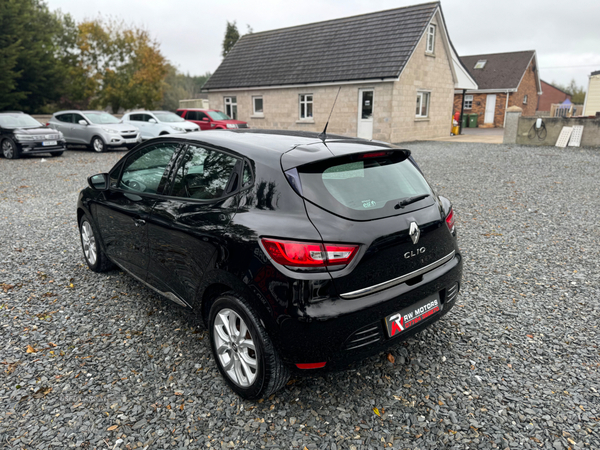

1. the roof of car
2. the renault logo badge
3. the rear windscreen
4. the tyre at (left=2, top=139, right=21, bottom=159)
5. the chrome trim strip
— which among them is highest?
the roof of car

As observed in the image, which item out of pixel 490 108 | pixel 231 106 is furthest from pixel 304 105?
pixel 490 108

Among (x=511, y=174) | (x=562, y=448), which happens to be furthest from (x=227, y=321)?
(x=511, y=174)

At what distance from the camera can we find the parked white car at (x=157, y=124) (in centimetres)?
2039

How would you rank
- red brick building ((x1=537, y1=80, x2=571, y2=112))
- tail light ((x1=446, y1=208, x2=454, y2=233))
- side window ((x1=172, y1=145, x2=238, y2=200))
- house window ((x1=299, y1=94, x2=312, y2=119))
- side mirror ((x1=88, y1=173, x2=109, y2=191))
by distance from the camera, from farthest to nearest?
red brick building ((x1=537, y1=80, x2=571, y2=112)) < house window ((x1=299, y1=94, x2=312, y2=119)) < side mirror ((x1=88, y1=173, x2=109, y2=191)) < tail light ((x1=446, y1=208, x2=454, y2=233)) < side window ((x1=172, y1=145, x2=238, y2=200))

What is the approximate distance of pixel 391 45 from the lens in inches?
870

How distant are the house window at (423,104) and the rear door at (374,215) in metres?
22.2

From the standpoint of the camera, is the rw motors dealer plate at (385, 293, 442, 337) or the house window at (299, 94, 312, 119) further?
the house window at (299, 94, 312, 119)

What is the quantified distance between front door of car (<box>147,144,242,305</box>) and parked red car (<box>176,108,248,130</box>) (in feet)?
63.0

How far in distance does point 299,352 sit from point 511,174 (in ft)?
36.8

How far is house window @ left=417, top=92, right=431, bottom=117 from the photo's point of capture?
2377 cm

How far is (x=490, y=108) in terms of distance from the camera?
38250mm

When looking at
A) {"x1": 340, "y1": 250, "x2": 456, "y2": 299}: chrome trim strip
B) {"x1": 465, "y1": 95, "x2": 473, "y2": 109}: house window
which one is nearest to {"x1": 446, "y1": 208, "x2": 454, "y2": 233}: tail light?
{"x1": 340, "y1": 250, "x2": 456, "y2": 299}: chrome trim strip

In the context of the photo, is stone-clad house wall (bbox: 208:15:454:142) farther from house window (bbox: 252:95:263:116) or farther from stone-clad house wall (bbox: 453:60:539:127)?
stone-clad house wall (bbox: 453:60:539:127)

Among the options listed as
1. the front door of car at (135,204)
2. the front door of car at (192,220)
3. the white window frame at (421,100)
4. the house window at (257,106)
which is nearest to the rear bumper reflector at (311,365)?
the front door of car at (192,220)
